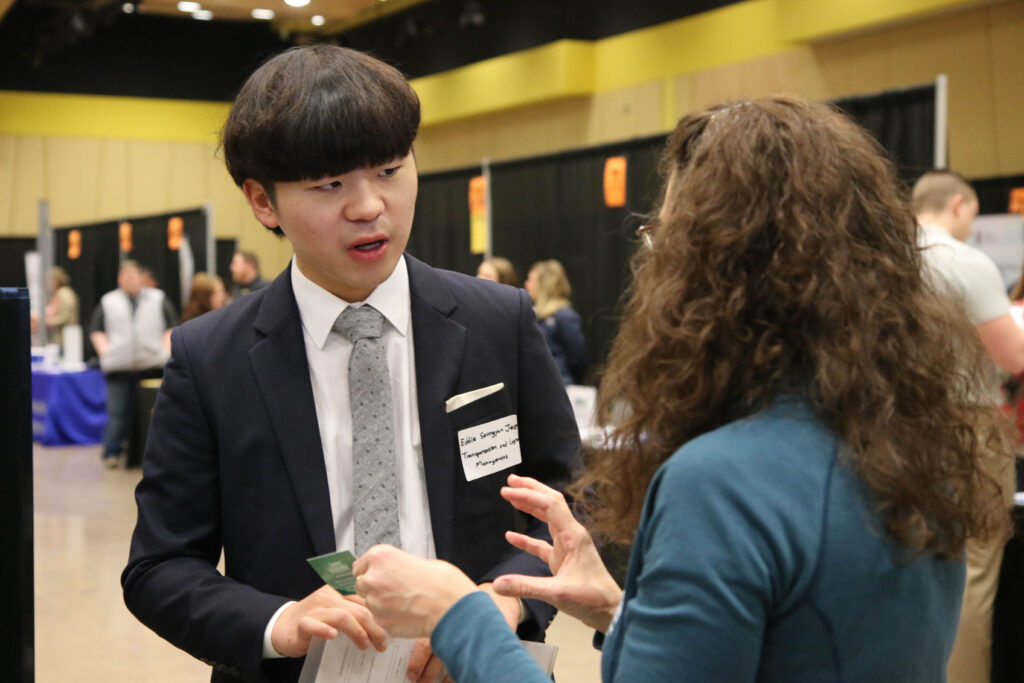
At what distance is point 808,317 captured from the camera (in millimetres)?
1000

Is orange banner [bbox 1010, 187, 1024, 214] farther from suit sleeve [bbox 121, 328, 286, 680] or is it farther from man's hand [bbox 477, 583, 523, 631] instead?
suit sleeve [bbox 121, 328, 286, 680]

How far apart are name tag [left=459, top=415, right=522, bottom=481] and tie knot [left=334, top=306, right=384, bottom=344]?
18 centimetres

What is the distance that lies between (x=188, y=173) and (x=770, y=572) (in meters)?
16.1

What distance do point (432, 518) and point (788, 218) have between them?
623 millimetres

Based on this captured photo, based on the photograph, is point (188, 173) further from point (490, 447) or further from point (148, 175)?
point (490, 447)

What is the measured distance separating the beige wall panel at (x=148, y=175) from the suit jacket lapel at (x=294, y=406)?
1524 centimetres

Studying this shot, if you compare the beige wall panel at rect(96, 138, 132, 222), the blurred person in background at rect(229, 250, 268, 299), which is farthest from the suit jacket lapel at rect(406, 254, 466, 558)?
the beige wall panel at rect(96, 138, 132, 222)

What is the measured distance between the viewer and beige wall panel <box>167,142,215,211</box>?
52.1 feet

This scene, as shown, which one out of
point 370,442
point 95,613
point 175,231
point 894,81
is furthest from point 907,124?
point 175,231

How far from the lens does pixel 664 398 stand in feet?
3.40

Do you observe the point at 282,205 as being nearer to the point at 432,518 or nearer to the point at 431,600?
the point at 432,518

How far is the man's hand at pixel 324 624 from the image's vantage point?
1.22 m

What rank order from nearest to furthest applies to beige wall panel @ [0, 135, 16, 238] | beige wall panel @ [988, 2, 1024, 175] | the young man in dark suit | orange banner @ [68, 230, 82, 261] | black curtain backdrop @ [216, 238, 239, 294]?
the young man in dark suit
beige wall panel @ [988, 2, 1024, 175]
orange banner @ [68, 230, 82, 261]
black curtain backdrop @ [216, 238, 239, 294]
beige wall panel @ [0, 135, 16, 238]

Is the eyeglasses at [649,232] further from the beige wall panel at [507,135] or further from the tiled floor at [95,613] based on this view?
the beige wall panel at [507,135]
